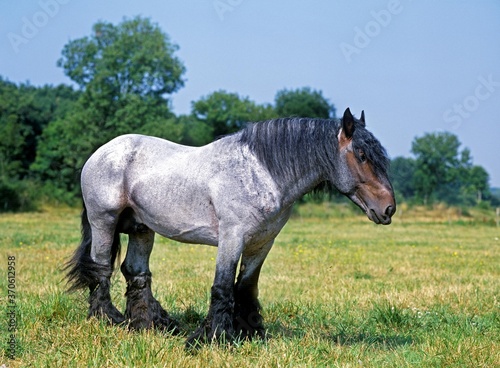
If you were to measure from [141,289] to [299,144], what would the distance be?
2.38 m

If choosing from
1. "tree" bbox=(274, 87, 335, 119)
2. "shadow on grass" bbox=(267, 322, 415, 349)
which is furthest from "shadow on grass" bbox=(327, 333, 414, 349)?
"tree" bbox=(274, 87, 335, 119)

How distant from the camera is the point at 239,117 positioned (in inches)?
2320

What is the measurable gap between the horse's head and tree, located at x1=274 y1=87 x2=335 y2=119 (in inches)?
2308

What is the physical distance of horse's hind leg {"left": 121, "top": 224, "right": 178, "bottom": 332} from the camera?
253 inches

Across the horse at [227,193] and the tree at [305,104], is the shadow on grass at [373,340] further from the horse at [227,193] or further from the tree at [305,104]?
the tree at [305,104]

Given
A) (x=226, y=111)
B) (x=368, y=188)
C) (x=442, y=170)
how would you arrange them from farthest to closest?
(x=442, y=170)
(x=226, y=111)
(x=368, y=188)

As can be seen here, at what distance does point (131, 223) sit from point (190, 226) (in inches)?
40.0

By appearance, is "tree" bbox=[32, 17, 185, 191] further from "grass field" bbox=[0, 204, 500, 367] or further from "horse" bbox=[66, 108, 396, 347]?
"horse" bbox=[66, 108, 396, 347]

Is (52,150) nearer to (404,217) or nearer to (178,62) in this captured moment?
(178,62)

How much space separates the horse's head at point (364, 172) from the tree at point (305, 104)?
192 ft

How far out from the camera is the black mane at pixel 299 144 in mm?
5570

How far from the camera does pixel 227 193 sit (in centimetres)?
555

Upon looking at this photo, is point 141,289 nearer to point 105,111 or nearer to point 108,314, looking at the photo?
point 108,314

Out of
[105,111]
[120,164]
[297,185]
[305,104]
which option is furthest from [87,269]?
[305,104]
